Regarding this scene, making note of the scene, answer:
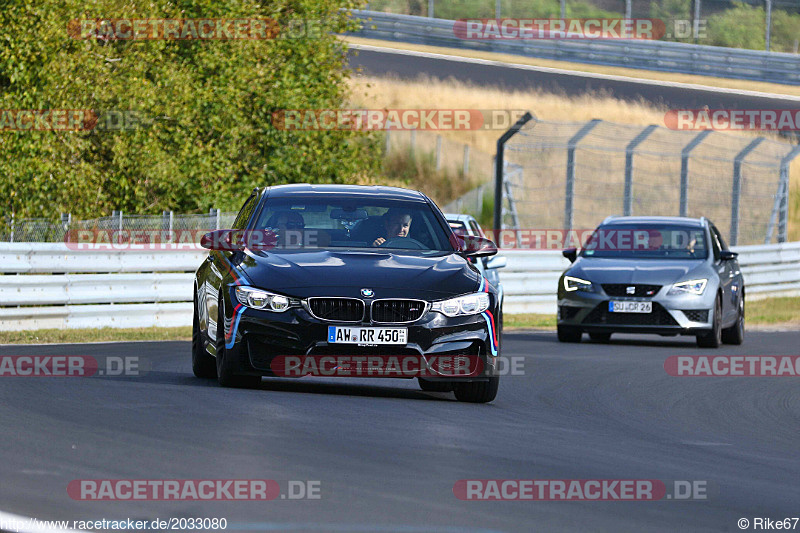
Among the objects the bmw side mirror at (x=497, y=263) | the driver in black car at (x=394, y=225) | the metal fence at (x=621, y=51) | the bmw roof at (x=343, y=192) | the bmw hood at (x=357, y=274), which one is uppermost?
the bmw roof at (x=343, y=192)

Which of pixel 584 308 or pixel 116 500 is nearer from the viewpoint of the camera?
pixel 116 500

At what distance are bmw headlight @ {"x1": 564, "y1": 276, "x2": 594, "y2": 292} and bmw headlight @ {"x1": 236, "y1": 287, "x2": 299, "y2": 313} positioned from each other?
28.7ft

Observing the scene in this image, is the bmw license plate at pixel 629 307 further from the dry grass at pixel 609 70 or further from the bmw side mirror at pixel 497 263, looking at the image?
the dry grass at pixel 609 70

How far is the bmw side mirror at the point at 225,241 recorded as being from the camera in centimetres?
1084

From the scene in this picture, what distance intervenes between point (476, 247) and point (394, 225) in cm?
61

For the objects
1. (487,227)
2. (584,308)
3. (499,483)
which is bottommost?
(487,227)

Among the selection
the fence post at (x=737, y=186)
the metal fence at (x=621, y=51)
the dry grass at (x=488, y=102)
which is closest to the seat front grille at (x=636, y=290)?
the fence post at (x=737, y=186)

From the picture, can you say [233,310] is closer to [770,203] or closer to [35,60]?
[35,60]

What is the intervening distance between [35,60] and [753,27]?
112 ft

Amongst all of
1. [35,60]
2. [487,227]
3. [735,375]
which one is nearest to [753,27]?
[487,227]

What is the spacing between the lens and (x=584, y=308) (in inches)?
709

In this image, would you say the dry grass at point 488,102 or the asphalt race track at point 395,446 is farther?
the dry grass at point 488,102

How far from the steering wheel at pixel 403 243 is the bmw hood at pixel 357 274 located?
0.37m

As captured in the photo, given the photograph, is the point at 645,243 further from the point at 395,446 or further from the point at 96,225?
the point at 395,446
